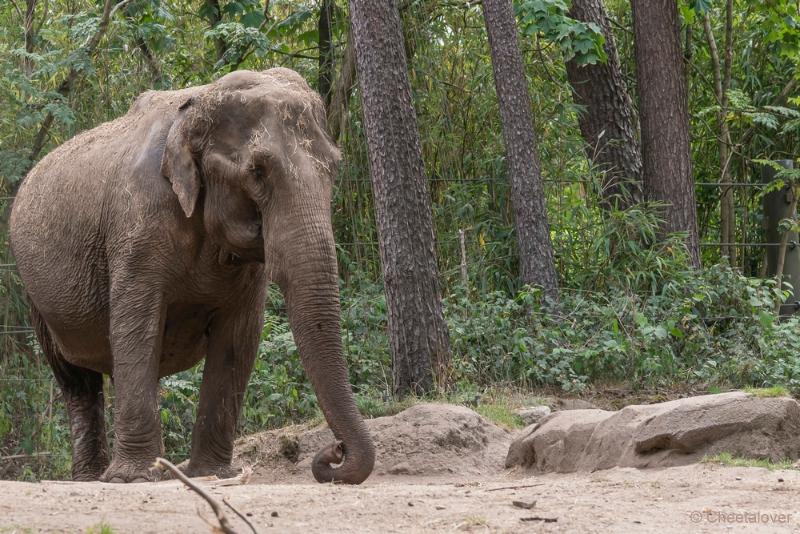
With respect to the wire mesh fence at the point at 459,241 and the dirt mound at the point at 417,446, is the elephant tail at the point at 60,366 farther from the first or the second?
the wire mesh fence at the point at 459,241

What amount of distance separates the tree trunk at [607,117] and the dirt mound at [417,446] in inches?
182

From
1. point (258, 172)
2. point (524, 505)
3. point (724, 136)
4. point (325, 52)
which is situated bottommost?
point (524, 505)

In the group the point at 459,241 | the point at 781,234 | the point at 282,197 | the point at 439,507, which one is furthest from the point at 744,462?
the point at 781,234

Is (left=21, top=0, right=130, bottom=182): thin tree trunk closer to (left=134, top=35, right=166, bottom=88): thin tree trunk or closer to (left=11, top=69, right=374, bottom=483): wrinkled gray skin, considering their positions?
(left=134, top=35, right=166, bottom=88): thin tree trunk

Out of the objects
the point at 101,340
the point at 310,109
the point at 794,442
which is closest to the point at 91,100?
the point at 101,340

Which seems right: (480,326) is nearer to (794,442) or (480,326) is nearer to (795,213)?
(794,442)

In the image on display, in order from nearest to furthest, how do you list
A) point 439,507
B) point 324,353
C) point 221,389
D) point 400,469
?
1. point 439,507
2. point 324,353
3. point 221,389
4. point 400,469

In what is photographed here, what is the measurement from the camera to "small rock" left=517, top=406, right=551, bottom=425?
8656 mm

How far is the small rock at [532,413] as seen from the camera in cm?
866

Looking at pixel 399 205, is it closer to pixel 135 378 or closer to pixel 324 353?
pixel 135 378

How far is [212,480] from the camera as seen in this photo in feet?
19.7

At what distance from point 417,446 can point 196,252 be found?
2.06 meters

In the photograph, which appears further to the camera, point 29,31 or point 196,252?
point 29,31

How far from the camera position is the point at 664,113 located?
11883 mm
